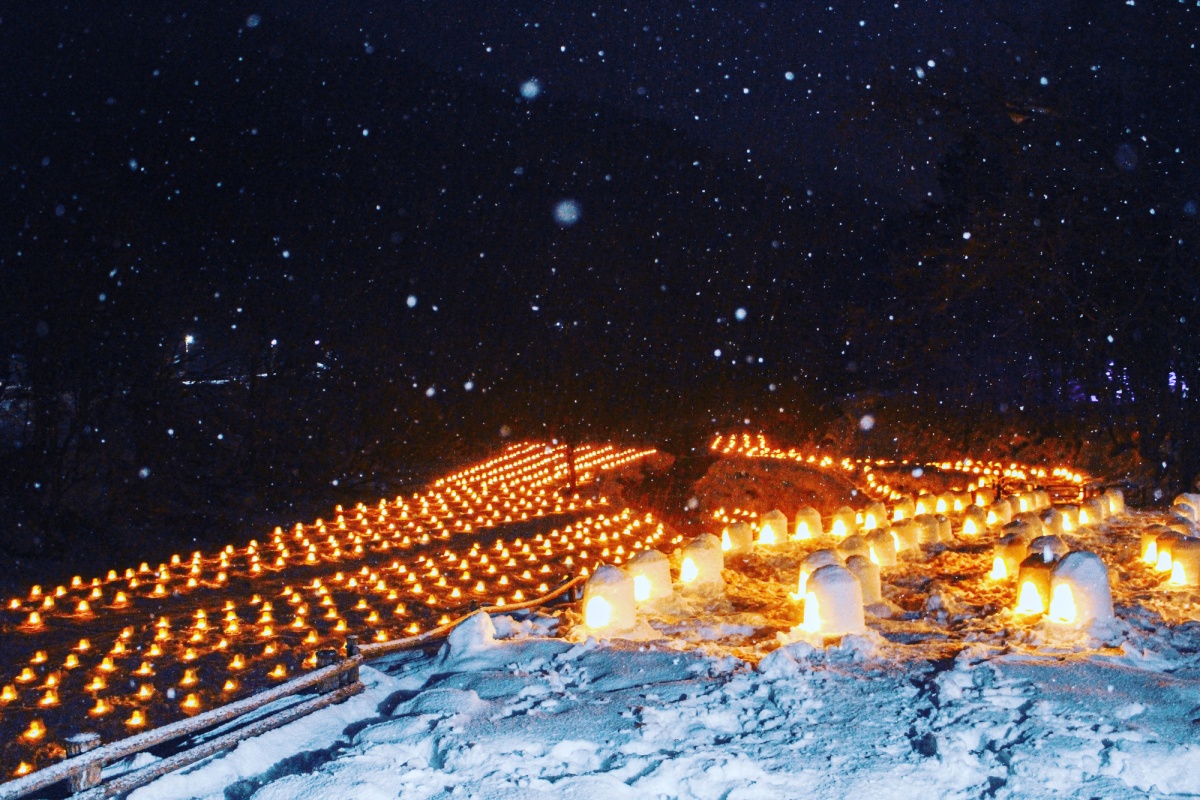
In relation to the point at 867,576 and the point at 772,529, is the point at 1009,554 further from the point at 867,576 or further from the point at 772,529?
the point at 772,529

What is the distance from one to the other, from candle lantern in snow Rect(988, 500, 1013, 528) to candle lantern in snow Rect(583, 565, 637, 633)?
5.05 meters

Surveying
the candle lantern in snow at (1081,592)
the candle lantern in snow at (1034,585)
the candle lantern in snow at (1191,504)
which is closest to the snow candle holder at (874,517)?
the candle lantern in snow at (1191,504)

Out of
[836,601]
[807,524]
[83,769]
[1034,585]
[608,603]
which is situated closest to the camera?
[83,769]

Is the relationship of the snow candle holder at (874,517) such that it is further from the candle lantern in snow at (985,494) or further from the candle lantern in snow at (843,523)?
the candle lantern in snow at (985,494)

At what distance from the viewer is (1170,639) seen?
176 inches

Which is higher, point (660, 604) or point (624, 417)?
point (624, 417)

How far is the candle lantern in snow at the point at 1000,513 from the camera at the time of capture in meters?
8.61

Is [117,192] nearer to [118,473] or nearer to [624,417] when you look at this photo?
[118,473]

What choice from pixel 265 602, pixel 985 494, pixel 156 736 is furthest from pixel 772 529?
pixel 985 494

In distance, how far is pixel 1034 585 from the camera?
16.2 ft

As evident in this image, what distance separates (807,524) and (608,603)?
11.1ft

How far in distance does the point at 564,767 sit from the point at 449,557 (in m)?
8.29

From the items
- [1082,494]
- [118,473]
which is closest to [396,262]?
[118,473]

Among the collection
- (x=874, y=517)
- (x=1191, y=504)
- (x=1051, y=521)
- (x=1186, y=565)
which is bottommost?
(x=1186, y=565)
